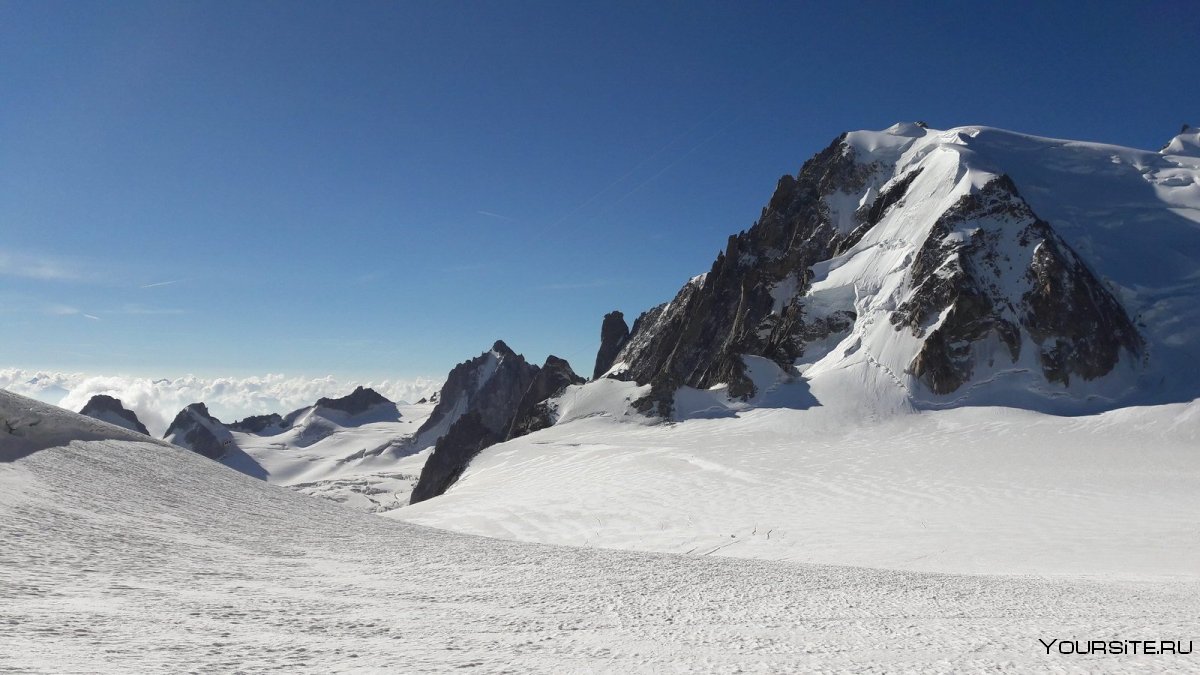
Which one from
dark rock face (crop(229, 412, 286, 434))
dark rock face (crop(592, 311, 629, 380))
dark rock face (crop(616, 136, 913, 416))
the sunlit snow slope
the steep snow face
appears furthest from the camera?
dark rock face (crop(229, 412, 286, 434))

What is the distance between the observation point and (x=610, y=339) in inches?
4532

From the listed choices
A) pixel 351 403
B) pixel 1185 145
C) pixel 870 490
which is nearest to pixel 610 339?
pixel 1185 145

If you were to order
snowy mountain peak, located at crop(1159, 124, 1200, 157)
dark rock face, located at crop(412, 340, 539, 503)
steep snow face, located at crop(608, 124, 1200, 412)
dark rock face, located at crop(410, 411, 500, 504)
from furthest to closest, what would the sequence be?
dark rock face, located at crop(412, 340, 539, 503), dark rock face, located at crop(410, 411, 500, 504), snowy mountain peak, located at crop(1159, 124, 1200, 157), steep snow face, located at crop(608, 124, 1200, 412)

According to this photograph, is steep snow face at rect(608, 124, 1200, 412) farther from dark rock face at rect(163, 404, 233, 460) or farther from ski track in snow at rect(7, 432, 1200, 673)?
dark rock face at rect(163, 404, 233, 460)

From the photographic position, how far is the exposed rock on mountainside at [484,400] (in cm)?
8281

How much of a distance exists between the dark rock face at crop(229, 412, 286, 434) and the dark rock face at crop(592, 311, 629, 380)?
391ft

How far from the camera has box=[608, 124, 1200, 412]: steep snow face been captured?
40000mm

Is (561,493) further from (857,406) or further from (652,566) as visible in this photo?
(857,406)

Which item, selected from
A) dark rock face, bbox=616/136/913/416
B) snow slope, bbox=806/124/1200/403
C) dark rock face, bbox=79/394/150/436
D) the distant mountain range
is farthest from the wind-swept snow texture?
dark rock face, bbox=79/394/150/436

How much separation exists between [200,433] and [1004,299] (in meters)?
165

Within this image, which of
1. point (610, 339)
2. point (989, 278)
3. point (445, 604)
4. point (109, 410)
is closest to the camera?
point (445, 604)

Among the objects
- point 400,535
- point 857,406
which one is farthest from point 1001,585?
point 857,406

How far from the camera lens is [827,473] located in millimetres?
29453

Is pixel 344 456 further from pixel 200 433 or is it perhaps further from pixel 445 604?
pixel 445 604
